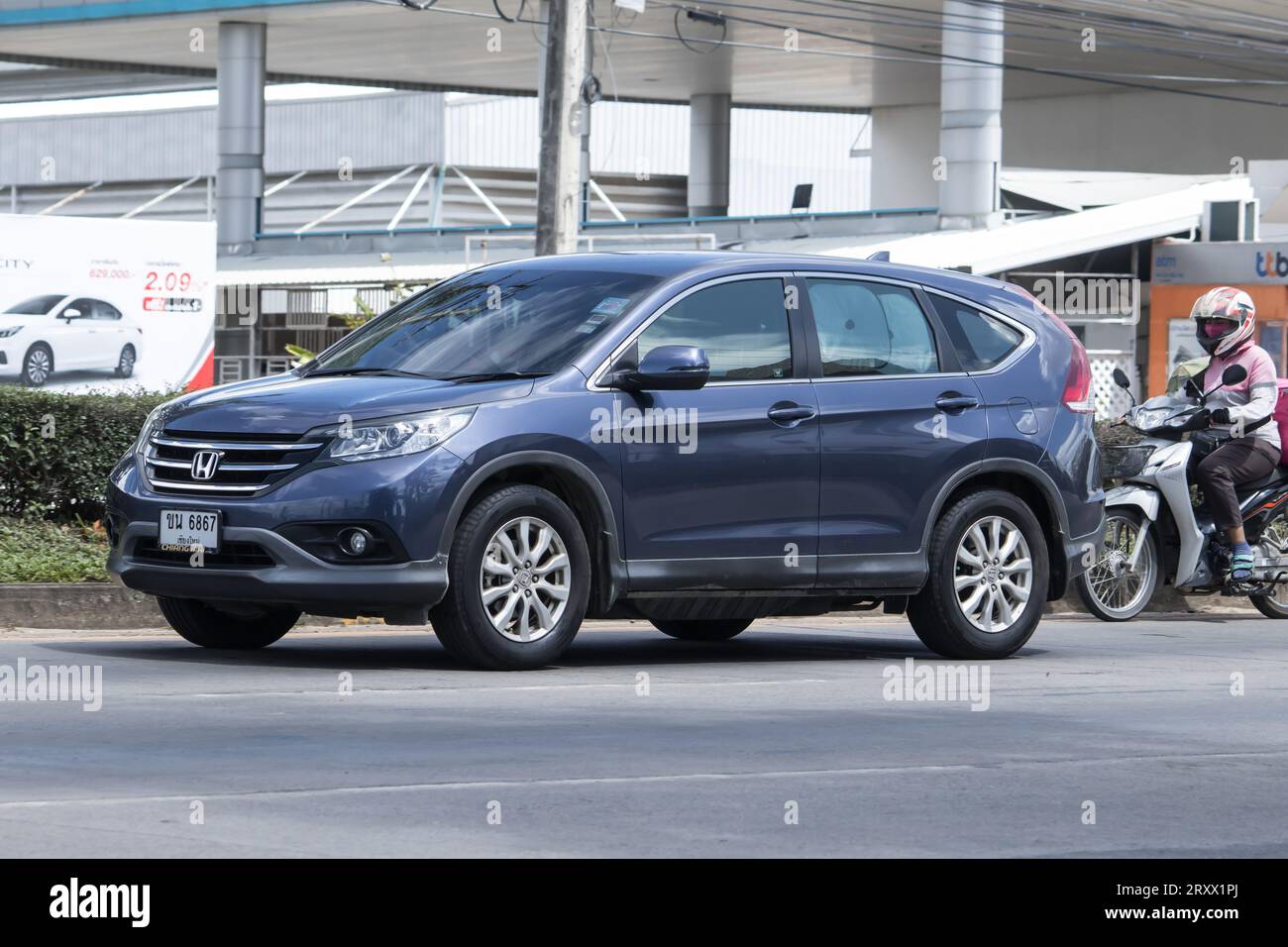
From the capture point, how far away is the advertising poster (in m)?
23.6

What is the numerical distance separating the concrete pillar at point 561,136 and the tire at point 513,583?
8.38 m

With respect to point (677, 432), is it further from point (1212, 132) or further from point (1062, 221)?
point (1212, 132)

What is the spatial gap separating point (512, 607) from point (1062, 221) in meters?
24.8

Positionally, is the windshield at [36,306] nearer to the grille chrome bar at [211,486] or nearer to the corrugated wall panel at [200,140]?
the grille chrome bar at [211,486]

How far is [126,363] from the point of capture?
967 inches

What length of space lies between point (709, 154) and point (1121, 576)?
3956 centimetres

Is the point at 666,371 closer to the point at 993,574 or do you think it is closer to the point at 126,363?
the point at 993,574

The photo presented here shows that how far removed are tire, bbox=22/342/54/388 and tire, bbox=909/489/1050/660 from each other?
14.8 metres

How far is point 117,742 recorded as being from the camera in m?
7.98

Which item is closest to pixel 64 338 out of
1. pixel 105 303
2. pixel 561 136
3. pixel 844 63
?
pixel 105 303

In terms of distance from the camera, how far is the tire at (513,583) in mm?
9883

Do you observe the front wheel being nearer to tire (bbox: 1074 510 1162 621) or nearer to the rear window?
tire (bbox: 1074 510 1162 621)

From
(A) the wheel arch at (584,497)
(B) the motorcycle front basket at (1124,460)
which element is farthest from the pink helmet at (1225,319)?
(A) the wheel arch at (584,497)
